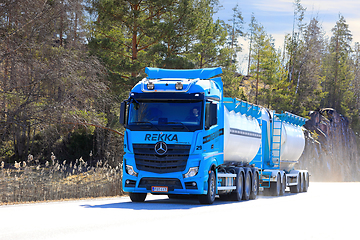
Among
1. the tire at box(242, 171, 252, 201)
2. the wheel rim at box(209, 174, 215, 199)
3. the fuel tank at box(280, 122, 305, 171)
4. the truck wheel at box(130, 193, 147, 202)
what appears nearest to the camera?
the wheel rim at box(209, 174, 215, 199)

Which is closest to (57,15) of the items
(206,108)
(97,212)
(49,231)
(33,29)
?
(33,29)

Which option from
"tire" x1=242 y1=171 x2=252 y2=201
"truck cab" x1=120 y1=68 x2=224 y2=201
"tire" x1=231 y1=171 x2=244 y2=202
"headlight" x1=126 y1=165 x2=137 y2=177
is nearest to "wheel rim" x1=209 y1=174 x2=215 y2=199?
"truck cab" x1=120 y1=68 x2=224 y2=201

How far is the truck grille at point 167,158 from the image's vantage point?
13609 millimetres

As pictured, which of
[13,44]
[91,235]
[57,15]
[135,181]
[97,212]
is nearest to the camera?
[91,235]

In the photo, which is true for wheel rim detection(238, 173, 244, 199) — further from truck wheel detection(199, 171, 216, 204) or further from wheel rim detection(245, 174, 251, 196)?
truck wheel detection(199, 171, 216, 204)

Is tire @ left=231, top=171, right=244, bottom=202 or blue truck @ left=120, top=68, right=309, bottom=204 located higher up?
blue truck @ left=120, top=68, right=309, bottom=204

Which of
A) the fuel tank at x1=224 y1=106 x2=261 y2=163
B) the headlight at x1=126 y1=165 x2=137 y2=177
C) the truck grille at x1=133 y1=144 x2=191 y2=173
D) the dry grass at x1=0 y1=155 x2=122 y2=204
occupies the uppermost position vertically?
the fuel tank at x1=224 y1=106 x2=261 y2=163

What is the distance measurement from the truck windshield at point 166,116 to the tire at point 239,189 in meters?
4.39

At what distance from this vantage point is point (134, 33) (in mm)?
32312

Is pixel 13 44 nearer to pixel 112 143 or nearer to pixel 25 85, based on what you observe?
pixel 25 85

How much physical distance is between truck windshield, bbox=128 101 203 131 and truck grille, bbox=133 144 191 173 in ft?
1.89

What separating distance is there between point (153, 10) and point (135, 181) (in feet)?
72.8

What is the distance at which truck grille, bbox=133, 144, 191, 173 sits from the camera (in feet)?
44.7

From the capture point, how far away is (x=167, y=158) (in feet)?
44.8
